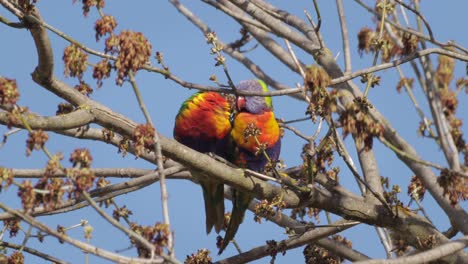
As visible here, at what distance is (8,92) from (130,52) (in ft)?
1.60

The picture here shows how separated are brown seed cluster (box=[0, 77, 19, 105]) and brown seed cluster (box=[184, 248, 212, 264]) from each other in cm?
162

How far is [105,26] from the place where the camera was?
10.5 ft

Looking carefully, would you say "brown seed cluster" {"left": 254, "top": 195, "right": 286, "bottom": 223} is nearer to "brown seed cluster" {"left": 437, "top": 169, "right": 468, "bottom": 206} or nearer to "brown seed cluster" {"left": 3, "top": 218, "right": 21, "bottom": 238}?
"brown seed cluster" {"left": 437, "top": 169, "right": 468, "bottom": 206}

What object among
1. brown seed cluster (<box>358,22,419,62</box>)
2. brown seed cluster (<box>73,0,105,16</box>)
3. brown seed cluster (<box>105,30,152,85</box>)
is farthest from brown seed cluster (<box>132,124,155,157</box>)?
brown seed cluster (<box>358,22,419,62</box>)

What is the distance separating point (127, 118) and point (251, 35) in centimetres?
220

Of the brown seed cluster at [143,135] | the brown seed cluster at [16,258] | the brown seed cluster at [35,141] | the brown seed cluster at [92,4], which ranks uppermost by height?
the brown seed cluster at [92,4]

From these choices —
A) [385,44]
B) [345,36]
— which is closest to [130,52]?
[385,44]

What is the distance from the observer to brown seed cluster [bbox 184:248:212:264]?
4285mm

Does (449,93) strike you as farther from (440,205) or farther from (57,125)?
(57,125)

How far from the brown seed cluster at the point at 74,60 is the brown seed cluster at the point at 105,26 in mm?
152

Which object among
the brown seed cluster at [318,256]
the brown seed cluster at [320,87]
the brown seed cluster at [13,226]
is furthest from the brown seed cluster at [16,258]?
the brown seed cluster at [318,256]

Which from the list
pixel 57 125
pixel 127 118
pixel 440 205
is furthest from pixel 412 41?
pixel 57 125

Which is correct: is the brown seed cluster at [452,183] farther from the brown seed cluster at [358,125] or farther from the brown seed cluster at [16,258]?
the brown seed cluster at [16,258]

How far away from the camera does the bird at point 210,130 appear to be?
18.2 feet
